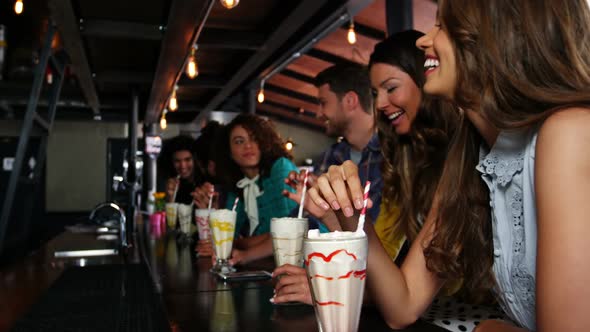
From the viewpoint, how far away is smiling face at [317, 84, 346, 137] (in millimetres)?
2846

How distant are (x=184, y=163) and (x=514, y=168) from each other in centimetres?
440

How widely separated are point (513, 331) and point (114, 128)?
45.2 feet

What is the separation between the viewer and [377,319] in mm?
1140

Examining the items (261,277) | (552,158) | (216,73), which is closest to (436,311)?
(261,277)

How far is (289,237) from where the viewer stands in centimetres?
137

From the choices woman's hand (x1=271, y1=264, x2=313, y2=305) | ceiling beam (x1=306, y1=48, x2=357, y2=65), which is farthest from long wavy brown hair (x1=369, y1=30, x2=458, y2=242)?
ceiling beam (x1=306, y1=48, x2=357, y2=65)

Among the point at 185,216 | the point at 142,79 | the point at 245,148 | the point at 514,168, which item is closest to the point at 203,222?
the point at 185,216

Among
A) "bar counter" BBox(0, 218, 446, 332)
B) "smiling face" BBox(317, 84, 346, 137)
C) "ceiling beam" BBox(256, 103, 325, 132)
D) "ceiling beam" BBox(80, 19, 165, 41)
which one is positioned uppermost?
"ceiling beam" BBox(256, 103, 325, 132)

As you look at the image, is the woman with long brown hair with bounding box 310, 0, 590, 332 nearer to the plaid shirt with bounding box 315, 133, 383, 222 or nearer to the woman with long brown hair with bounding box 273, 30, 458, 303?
the woman with long brown hair with bounding box 273, 30, 458, 303

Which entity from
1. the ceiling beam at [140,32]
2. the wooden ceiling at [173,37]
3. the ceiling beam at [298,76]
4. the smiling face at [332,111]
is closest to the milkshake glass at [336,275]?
the smiling face at [332,111]

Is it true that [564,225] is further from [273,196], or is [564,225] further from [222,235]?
[273,196]

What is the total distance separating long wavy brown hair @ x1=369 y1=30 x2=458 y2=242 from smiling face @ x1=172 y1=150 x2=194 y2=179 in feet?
11.4

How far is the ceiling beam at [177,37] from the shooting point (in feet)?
11.3

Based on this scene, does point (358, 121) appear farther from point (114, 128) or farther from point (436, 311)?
point (114, 128)
